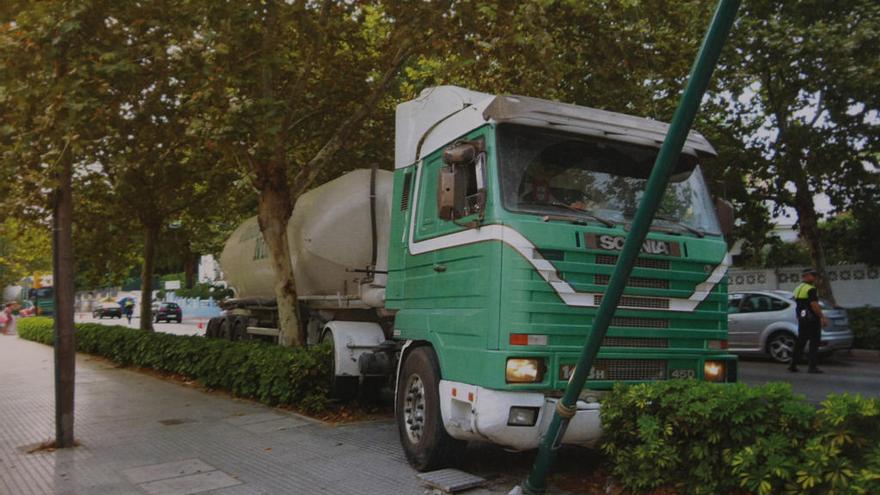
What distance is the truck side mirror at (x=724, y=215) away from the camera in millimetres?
6102

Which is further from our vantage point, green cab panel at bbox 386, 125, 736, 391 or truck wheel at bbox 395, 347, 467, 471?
truck wheel at bbox 395, 347, 467, 471

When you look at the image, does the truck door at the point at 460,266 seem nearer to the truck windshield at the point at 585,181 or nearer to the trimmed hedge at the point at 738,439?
the truck windshield at the point at 585,181

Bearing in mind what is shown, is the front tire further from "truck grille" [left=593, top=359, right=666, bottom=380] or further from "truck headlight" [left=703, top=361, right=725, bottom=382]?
"truck grille" [left=593, top=359, right=666, bottom=380]

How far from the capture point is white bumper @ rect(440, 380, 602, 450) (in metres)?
4.98

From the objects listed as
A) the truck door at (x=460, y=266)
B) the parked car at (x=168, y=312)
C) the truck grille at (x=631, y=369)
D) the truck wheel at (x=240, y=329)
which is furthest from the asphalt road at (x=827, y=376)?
the parked car at (x=168, y=312)

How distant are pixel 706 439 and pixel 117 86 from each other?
26.1 ft

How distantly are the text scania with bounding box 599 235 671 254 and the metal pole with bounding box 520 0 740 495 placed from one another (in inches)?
48.8

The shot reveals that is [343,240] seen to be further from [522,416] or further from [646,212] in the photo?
[646,212]

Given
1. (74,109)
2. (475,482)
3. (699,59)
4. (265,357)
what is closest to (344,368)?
(265,357)

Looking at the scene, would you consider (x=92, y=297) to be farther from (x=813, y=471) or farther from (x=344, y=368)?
(x=813, y=471)

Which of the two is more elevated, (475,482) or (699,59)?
(699,59)

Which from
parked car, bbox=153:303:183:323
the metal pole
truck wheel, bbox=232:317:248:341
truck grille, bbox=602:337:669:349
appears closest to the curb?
truck grille, bbox=602:337:669:349

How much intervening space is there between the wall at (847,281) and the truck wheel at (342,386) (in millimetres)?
12346

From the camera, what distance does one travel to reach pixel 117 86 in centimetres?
885
